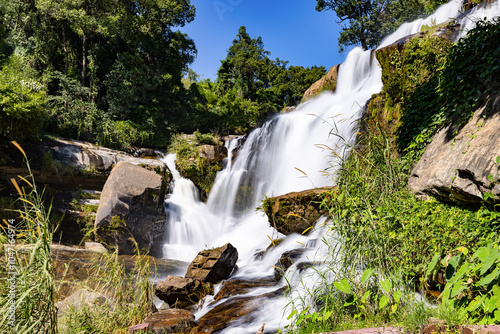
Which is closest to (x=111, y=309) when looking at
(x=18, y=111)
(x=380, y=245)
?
(x=380, y=245)

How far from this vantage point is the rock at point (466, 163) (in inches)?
146

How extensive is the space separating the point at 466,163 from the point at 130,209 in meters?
8.98

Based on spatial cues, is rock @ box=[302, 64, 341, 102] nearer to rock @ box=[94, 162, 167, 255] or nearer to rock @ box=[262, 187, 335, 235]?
rock @ box=[94, 162, 167, 255]

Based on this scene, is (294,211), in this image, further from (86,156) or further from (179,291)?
(86,156)

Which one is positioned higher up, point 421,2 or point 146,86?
point 421,2

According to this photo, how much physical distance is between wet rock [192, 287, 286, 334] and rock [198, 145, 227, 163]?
31.2ft

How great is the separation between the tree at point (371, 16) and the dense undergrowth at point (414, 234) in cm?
1886

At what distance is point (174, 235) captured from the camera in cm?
1112

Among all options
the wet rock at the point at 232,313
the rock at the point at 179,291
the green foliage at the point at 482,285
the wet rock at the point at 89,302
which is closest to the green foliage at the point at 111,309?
the wet rock at the point at 89,302

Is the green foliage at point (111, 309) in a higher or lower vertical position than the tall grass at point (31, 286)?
lower

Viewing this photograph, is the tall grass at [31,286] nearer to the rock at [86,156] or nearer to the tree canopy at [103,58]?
the rock at [86,156]

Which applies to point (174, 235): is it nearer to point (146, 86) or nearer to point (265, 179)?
point (265, 179)

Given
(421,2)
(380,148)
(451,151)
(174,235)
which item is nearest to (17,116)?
(174,235)

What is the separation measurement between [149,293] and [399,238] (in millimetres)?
3383
